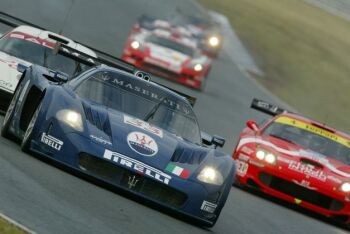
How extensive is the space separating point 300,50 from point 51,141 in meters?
29.7

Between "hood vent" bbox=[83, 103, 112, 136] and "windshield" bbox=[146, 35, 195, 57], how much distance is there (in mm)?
16561

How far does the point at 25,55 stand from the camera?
13734mm

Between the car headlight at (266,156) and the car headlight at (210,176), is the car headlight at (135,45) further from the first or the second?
the car headlight at (210,176)

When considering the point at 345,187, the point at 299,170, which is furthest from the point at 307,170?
the point at 345,187

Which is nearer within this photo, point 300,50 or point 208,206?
point 208,206

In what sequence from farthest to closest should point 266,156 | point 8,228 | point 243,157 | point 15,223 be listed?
point 243,157 < point 266,156 < point 15,223 < point 8,228

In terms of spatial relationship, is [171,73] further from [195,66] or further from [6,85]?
[6,85]

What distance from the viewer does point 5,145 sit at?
1011cm

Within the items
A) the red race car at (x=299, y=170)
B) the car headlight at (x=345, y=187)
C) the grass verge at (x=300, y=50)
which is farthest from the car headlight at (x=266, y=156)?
the grass verge at (x=300, y=50)

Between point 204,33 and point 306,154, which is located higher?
point 204,33

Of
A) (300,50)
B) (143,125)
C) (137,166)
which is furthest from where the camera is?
(300,50)

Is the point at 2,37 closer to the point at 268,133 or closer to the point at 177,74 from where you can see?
the point at 268,133

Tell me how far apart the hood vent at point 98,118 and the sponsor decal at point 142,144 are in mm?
198

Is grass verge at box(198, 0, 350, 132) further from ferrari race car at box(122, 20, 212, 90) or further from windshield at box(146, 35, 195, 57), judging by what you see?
A: ferrari race car at box(122, 20, 212, 90)
